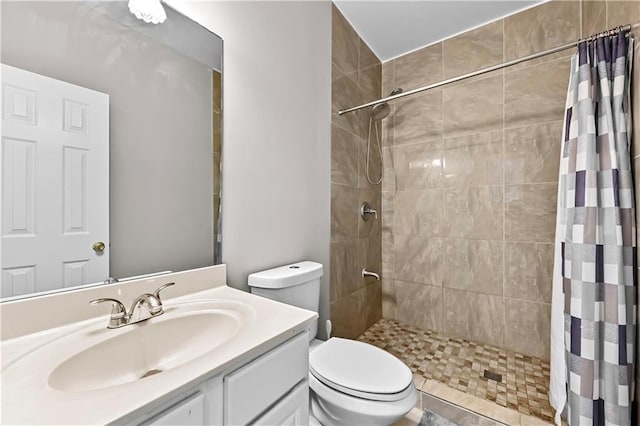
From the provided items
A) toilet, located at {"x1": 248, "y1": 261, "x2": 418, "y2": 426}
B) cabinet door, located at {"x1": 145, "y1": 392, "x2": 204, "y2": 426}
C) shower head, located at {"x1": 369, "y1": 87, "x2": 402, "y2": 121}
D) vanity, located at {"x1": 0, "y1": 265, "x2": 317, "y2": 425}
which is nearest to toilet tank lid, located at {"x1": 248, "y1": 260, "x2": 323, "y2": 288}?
toilet, located at {"x1": 248, "y1": 261, "x2": 418, "y2": 426}

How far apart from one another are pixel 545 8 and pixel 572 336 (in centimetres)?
205

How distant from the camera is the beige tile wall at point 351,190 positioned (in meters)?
1.82

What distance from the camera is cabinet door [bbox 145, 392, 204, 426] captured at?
0.49m

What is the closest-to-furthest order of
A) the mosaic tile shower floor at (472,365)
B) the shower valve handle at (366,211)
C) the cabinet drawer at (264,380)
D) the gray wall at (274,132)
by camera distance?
the cabinet drawer at (264,380) < the gray wall at (274,132) < the mosaic tile shower floor at (472,365) < the shower valve handle at (366,211)

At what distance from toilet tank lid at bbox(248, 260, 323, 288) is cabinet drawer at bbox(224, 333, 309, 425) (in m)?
0.42

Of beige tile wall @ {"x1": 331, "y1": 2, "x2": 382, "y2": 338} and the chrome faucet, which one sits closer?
the chrome faucet

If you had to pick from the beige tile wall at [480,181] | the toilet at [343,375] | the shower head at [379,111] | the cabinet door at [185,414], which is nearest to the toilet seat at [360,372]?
the toilet at [343,375]

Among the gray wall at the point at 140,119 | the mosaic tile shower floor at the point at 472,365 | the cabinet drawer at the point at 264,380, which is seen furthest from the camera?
the mosaic tile shower floor at the point at 472,365

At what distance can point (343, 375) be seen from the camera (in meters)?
1.10

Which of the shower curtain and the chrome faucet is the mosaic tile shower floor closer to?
the shower curtain

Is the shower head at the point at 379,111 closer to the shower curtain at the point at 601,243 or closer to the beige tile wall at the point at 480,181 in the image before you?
the beige tile wall at the point at 480,181

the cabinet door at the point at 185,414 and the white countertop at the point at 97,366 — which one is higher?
the white countertop at the point at 97,366

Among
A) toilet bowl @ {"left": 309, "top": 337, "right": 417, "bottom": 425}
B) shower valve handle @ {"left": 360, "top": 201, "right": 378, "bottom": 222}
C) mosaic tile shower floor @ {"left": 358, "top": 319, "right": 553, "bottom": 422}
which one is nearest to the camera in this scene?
toilet bowl @ {"left": 309, "top": 337, "right": 417, "bottom": 425}

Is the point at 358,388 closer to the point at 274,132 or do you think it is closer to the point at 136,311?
the point at 136,311
